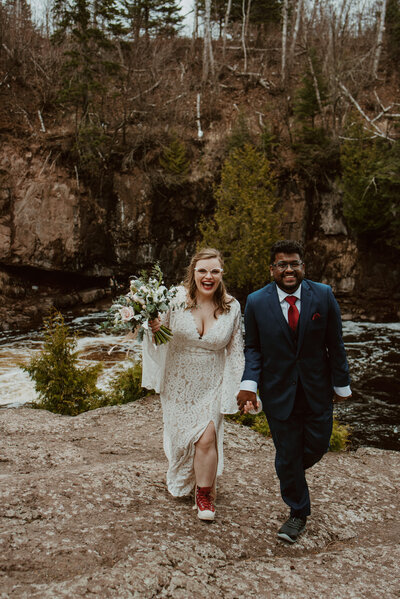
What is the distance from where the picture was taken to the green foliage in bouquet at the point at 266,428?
6215mm

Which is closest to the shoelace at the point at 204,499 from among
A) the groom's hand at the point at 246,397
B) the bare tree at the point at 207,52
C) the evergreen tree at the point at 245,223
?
the groom's hand at the point at 246,397

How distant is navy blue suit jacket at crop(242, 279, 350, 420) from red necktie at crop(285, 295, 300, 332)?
0.14 ft

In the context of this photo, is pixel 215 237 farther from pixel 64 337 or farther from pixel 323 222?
pixel 64 337

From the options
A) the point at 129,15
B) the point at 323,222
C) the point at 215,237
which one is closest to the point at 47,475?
the point at 215,237

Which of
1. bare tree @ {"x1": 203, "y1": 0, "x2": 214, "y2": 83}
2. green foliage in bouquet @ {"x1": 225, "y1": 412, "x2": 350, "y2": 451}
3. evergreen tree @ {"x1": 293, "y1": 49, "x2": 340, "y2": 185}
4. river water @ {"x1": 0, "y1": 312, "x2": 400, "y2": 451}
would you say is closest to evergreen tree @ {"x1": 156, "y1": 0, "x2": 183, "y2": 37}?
bare tree @ {"x1": 203, "y1": 0, "x2": 214, "y2": 83}

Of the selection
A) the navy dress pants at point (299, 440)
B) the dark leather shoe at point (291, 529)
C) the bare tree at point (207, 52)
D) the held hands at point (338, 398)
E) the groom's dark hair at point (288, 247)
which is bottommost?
the dark leather shoe at point (291, 529)

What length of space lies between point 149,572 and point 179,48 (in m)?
34.9

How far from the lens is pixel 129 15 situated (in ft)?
95.5

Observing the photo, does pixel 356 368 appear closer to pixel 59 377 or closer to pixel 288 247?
pixel 59 377

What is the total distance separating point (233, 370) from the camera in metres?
3.65

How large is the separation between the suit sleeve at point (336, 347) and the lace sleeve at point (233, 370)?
2.45 ft

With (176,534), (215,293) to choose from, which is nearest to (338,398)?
(215,293)

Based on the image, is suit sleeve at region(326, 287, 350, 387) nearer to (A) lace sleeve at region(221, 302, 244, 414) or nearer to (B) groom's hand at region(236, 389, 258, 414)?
(B) groom's hand at region(236, 389, 258, 414)

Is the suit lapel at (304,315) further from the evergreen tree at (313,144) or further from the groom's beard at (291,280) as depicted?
the evergreen tree at (313,144)
